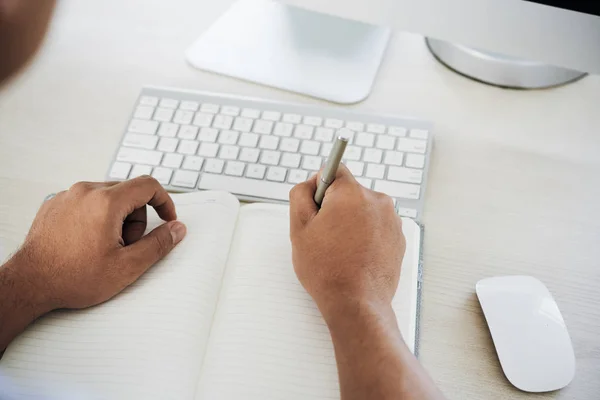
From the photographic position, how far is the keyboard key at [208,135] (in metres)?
0.61

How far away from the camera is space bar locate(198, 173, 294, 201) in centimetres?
57

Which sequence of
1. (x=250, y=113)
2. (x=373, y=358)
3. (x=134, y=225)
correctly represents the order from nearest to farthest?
(x=373, y=358)
(x=134, y=225)
(x=250, y=113)

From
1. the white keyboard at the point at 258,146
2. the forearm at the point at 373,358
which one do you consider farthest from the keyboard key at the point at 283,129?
the forearm at the point at 373,358

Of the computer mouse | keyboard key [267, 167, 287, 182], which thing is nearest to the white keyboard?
keyboard key [267, 167, 287, 182]

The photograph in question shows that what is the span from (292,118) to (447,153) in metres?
0.19

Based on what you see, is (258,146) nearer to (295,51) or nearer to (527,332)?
(295,51)

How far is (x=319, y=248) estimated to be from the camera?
0.48 meters

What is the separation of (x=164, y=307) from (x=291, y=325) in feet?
0.38

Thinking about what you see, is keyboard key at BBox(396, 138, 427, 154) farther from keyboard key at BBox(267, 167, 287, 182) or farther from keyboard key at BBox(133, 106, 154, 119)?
keyboard key at BBox(133, 106, 154, 119)

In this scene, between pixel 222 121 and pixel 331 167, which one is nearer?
pixel 331 167

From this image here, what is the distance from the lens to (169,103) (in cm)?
65

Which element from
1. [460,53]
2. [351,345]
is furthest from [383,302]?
[460,53]

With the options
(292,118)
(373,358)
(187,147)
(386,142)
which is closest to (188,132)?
(187,147)

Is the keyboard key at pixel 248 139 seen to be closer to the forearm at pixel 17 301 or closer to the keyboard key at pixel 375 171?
the keyboard key at pixel 375 171
